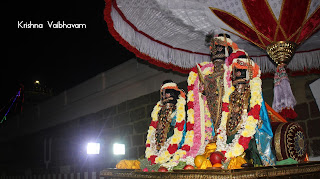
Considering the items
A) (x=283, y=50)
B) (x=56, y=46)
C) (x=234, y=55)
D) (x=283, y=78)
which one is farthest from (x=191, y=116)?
(x=56, y=46)

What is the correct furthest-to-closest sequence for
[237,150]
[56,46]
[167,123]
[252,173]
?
[56,46]
[167,123]
[237,150]
[252,173]

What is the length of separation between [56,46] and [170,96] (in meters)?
3.42

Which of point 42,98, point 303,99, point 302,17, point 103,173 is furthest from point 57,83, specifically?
point 302,17

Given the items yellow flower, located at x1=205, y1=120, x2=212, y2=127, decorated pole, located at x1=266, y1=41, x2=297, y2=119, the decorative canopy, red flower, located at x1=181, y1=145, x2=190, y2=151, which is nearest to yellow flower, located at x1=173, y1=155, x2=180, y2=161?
red flower, located at x1=181, y1=145, x2=190, y2=151

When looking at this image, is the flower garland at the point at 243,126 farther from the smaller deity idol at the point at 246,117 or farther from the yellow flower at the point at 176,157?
the yellow flower at the point at 176,157

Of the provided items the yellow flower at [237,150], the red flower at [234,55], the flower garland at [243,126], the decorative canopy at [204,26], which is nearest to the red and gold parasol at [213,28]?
the decorative canopy at [204,26]

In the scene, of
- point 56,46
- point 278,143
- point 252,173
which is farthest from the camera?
point 56,46

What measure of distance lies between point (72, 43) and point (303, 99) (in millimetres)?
4103

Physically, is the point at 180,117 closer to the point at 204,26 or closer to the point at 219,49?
the point at 219,49

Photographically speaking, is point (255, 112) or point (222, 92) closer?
point (255, 112)

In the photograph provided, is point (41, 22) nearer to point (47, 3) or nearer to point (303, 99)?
point (47, 3)

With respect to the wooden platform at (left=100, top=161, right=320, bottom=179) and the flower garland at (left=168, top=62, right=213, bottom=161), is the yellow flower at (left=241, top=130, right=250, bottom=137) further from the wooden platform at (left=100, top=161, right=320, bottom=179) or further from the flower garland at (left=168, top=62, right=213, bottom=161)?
the flower garland at (left=168, top=62, right=213, bottom=161)

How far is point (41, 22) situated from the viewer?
16.5 ft

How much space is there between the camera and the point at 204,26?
346 cm
